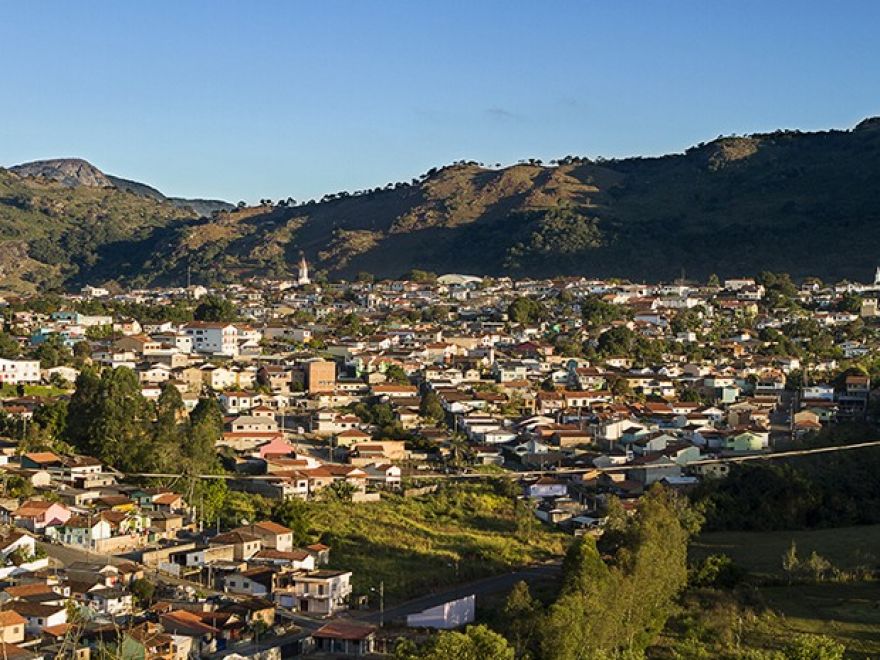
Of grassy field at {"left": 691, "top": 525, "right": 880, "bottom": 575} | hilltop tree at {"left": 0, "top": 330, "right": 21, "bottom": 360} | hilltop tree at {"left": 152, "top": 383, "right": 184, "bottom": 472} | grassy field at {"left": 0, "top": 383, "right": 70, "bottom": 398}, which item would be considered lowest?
grassy field at {"left": 691, "top": 525, "right": 880, "bottom": 575}

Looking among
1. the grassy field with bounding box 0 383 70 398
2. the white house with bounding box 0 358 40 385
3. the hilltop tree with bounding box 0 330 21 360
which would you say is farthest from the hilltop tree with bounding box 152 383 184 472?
the hilltop tree with bounding box 0 330 21 360

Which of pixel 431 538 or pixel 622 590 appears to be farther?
pixel 431 538

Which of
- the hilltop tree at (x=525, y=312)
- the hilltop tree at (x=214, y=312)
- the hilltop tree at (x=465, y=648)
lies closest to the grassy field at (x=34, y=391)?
the hilltop tree at (x=214, y=312)

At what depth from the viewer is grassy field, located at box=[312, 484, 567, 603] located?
50.9 ft

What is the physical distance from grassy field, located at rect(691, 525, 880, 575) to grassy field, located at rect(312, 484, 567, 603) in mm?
2239

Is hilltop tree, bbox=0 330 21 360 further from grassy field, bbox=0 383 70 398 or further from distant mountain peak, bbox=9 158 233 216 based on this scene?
distant mountain peak, bbox=9 158 233 216

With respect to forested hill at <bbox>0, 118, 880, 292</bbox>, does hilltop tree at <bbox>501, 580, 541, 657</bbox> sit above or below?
below

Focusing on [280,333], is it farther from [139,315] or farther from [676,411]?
[676,411]

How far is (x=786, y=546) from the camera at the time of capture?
58.5 ft

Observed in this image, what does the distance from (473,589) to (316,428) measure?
8577 millimetres

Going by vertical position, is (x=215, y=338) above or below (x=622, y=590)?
above

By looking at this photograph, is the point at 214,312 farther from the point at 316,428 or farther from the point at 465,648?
the point at 465,648

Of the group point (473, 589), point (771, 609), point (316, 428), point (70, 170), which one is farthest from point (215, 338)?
point (70, 170)

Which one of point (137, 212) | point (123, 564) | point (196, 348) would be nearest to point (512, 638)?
point (123, 564)
